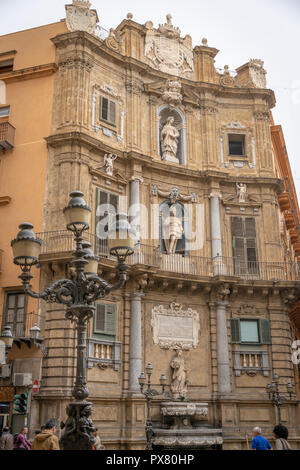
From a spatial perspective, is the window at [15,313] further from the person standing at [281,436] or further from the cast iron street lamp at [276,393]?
the person standing at [281,436]

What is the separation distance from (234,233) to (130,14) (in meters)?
10.8

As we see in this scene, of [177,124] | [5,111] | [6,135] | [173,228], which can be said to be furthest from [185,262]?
[5,111]

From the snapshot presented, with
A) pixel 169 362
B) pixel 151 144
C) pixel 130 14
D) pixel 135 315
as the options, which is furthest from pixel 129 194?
pixel 130 14

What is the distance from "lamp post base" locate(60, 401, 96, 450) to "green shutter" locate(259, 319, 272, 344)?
14.2 meters

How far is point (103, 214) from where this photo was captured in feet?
67.3

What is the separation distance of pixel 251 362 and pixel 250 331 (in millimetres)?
1234

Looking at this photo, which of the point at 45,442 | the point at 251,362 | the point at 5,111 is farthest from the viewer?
the point at 5,111

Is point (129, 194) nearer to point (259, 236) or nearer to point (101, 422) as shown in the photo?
point (259, 236)

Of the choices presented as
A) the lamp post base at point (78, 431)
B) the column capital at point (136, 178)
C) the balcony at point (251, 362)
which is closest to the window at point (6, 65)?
the column capital at point (136, 178)

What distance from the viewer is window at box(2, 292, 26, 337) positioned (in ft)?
59.5

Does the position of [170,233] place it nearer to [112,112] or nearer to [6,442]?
[112,112]

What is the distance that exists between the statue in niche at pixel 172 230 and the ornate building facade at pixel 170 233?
0.04m

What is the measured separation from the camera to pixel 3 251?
19250 mm

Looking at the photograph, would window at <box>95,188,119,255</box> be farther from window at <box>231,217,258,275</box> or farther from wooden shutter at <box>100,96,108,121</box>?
window at <box>231,217,258,275</box>
